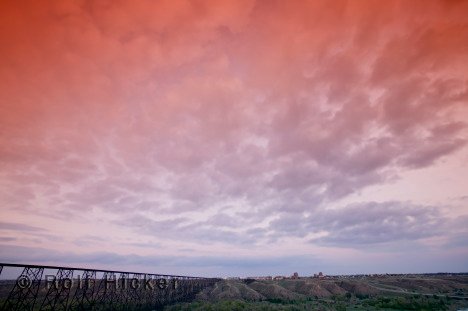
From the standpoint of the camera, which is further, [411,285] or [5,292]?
[411,285]

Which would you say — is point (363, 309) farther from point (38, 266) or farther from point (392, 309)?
point (38, 266)

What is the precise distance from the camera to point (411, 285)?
12100 centimetres

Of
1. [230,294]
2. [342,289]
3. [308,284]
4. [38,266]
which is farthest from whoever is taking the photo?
[308,284]

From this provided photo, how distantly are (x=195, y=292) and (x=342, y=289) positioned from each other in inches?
2115

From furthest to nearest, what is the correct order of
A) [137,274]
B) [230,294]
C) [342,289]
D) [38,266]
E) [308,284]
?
[308,284], [342,289], [230,294], [137,274], [38,266]

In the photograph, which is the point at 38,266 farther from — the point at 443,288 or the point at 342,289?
the point at 443,288

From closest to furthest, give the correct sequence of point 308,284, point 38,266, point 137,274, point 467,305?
point 38,266, point 137,274, point 467,305, point 308,284

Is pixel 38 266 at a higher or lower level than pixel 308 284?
higher

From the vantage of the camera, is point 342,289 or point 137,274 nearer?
point 137,274

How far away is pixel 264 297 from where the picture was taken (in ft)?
334

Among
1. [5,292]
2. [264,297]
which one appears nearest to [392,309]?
[264,297]

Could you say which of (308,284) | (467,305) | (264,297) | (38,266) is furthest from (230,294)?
(38,266)

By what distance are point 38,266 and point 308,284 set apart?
103 metres

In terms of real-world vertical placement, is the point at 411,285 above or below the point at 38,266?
below
